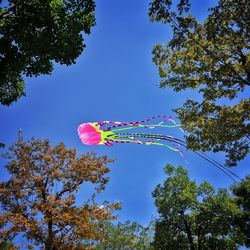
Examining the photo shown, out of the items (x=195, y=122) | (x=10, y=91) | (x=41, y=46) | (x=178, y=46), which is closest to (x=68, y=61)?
(x=41, y=46)

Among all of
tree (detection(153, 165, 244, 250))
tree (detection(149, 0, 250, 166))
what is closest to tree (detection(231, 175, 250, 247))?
tree (detection(153, 165, 244, 250))

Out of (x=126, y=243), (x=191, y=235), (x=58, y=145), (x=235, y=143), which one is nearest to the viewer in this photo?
(x=235, y=143)

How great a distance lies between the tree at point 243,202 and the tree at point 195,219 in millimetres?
6093

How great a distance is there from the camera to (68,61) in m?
11.2

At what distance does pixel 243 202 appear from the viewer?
2856 cm

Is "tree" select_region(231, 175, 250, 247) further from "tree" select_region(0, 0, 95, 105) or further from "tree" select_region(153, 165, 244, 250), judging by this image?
"tree" select_region(0, 0, 95, 105)

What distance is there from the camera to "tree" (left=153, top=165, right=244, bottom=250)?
21672mm

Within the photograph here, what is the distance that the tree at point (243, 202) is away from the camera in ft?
90.6

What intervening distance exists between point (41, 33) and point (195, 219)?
16575 millimetres

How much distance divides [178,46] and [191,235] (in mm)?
15765

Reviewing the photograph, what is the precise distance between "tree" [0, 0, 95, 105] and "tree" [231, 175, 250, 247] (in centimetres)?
2232

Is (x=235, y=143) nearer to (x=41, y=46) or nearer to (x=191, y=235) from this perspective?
(x=41, y=46)

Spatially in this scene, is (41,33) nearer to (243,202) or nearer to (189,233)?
(189,233)

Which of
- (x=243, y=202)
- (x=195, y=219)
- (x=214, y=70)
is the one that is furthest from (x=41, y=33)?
(x=243, y=202)
